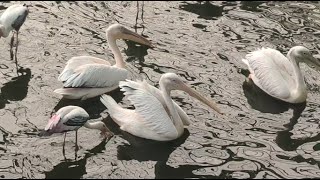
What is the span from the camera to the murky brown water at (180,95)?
6887 mm

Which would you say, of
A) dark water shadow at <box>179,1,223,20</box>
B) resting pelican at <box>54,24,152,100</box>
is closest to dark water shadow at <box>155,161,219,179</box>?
resting pelican at <box>54,24,152,100</box>

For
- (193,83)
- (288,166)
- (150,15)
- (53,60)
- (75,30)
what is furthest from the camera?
(150,15)

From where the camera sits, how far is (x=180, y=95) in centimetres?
847

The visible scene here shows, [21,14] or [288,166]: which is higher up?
[21,14]

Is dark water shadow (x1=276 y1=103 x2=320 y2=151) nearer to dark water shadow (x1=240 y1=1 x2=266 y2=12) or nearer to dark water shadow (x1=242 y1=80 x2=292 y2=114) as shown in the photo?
dark water shadow (x1=242 y1=80 x2=292 y2=114)

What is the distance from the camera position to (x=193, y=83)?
8.80 metres

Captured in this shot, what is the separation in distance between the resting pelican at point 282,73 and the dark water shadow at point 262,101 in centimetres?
9

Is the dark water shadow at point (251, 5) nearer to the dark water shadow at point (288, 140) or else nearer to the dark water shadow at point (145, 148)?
the dark water shadow at point (288, 140)

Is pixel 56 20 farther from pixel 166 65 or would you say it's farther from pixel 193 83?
pixel 193 83

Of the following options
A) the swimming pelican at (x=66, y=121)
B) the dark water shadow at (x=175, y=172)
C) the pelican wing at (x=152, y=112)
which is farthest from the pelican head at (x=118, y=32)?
the dark water shadow at (x=175, y=172)

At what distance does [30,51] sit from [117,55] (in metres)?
1.62

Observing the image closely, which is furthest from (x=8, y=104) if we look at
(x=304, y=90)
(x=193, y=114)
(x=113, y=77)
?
(x=304, y=90)

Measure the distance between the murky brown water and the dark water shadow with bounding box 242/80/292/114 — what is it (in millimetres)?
14

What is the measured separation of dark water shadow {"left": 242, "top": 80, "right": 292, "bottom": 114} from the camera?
8.24m
